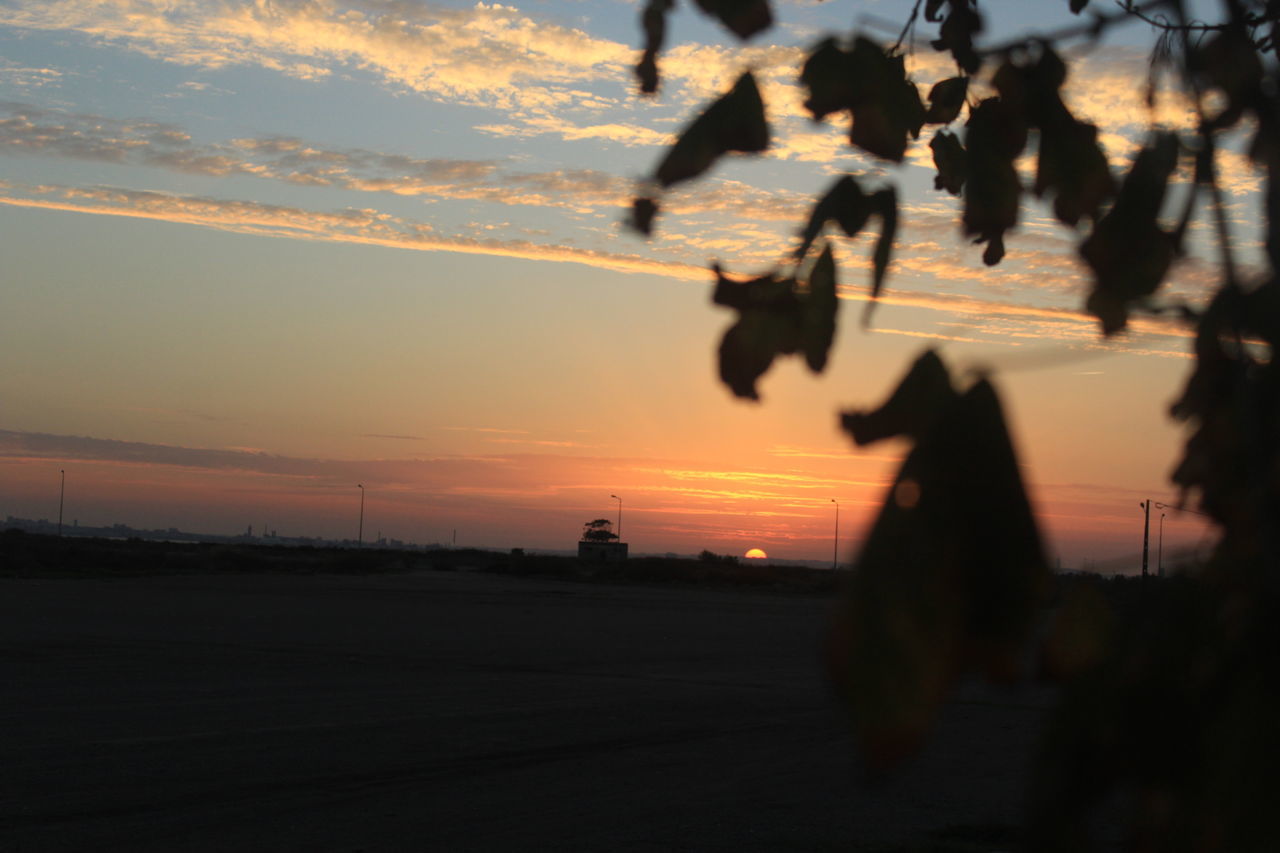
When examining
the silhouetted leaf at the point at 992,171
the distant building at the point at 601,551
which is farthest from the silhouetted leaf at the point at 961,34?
the distant building at the point at 601,551

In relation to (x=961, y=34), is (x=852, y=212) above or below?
below

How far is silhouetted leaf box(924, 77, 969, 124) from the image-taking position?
198cm

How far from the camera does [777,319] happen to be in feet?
4.54

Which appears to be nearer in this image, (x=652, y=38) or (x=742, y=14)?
(x=742, y=14)

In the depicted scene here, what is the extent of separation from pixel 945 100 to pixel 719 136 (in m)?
0.87

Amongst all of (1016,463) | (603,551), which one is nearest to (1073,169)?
(1016,463)

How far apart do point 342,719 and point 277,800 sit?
15.0 ft

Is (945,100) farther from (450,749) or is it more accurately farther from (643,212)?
(450,749)

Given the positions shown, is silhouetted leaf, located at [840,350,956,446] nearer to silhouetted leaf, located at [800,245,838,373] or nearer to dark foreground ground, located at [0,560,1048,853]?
dark foreground ground, located at [0,560,1048,853]

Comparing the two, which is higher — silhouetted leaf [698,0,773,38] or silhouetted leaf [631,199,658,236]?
silhouetted leaf [698,0,773,38]

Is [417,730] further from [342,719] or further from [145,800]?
[145,800]

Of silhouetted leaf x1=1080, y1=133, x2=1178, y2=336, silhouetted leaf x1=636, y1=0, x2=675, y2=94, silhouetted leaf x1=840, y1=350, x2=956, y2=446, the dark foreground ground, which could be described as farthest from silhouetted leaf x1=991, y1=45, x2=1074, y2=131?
the dark foreground ground

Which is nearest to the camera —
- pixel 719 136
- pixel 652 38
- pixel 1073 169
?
pixel 719 136

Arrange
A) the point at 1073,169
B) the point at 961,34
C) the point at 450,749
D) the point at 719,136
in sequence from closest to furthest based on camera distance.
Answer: the point at 719,136 → the point at 1073,169 → the point at 961,34 → the point at 450,749
